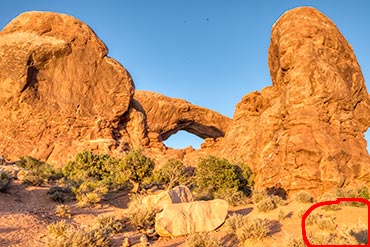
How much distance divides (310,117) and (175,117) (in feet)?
89.8

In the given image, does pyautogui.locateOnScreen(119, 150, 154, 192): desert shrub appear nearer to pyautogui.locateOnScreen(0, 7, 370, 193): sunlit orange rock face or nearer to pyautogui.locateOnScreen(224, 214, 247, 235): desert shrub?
pyautogui.locateOnScreen(224, 214, 247, 235): desert shrub

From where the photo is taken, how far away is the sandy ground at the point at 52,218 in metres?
7.78

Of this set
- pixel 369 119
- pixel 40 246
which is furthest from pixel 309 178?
pixel 40 246

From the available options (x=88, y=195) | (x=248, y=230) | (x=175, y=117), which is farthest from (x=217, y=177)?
(x=175, y=117)

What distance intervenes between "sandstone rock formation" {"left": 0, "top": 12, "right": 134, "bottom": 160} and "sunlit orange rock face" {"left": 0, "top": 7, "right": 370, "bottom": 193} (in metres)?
0.10

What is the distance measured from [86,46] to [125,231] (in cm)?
3009

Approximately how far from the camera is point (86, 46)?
35.7 metres

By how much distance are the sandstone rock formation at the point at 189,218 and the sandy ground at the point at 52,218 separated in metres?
0.22

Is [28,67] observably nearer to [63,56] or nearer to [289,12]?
[63,56]

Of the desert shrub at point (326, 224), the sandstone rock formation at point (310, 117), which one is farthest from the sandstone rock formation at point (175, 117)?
the desert shrub at point (326, 224)

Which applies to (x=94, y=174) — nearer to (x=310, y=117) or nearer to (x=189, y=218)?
(x=189, y=218)

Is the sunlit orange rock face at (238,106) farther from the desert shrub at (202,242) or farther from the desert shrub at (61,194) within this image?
the desert shrub at (202,242)

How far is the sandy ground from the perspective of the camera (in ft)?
25.5

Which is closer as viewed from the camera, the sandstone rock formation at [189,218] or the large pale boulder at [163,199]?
the sandstone rock formation at [189,218]
